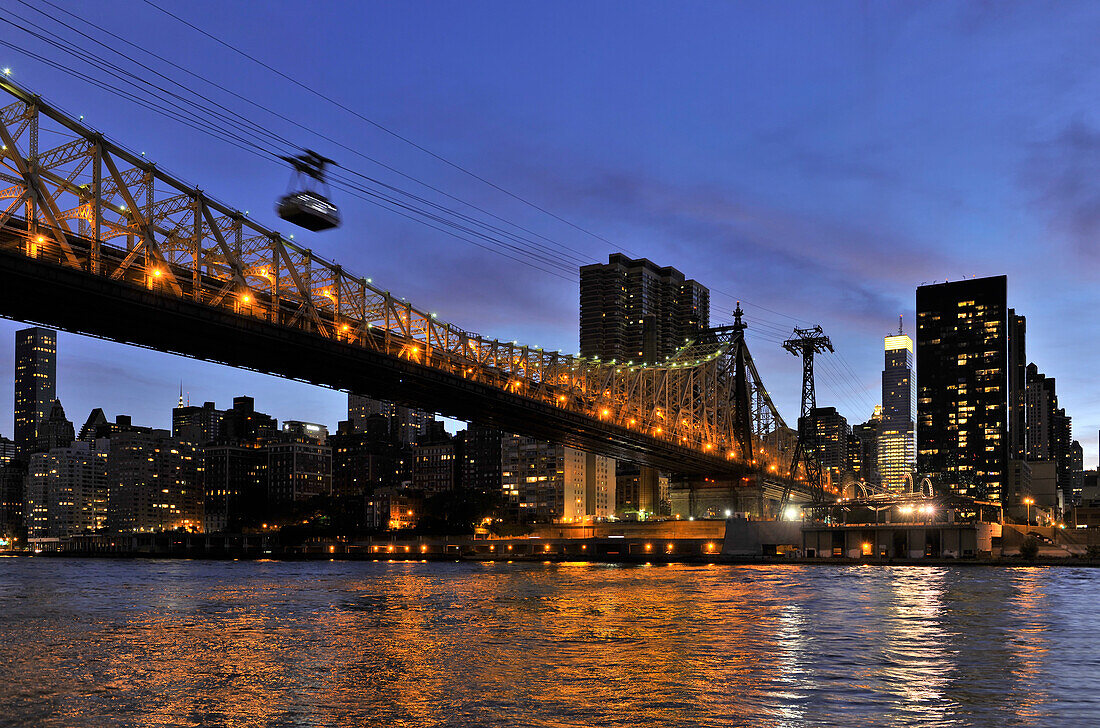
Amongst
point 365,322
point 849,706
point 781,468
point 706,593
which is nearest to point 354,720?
point 849,706

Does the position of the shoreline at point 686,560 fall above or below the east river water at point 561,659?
below

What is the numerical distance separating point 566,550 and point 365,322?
70.6 metres

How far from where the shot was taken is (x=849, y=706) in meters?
25.8

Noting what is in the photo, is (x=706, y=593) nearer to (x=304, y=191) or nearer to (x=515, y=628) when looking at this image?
(x=515, y=628)

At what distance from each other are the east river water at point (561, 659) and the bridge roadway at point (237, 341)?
641 inches

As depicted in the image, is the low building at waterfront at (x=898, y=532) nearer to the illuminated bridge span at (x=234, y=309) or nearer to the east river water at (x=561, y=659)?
the illuminated bridge span at (x=234, y=309)

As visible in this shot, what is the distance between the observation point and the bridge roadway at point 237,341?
58.5 meters

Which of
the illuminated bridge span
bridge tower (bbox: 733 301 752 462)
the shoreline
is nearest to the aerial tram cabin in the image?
the illuminated bridge span

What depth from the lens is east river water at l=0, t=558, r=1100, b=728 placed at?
25.1 meters

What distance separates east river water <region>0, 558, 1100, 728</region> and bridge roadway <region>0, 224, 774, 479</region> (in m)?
16.3

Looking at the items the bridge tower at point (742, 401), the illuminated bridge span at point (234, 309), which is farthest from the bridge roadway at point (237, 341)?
the bridge tower at point (742, 401)

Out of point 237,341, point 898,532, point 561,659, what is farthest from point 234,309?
point 898,532

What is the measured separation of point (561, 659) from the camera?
3384cm

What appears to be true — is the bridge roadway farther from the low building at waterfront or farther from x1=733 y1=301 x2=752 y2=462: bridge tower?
x1=733 y1=301 x2=752 y2=462: bridge tower
